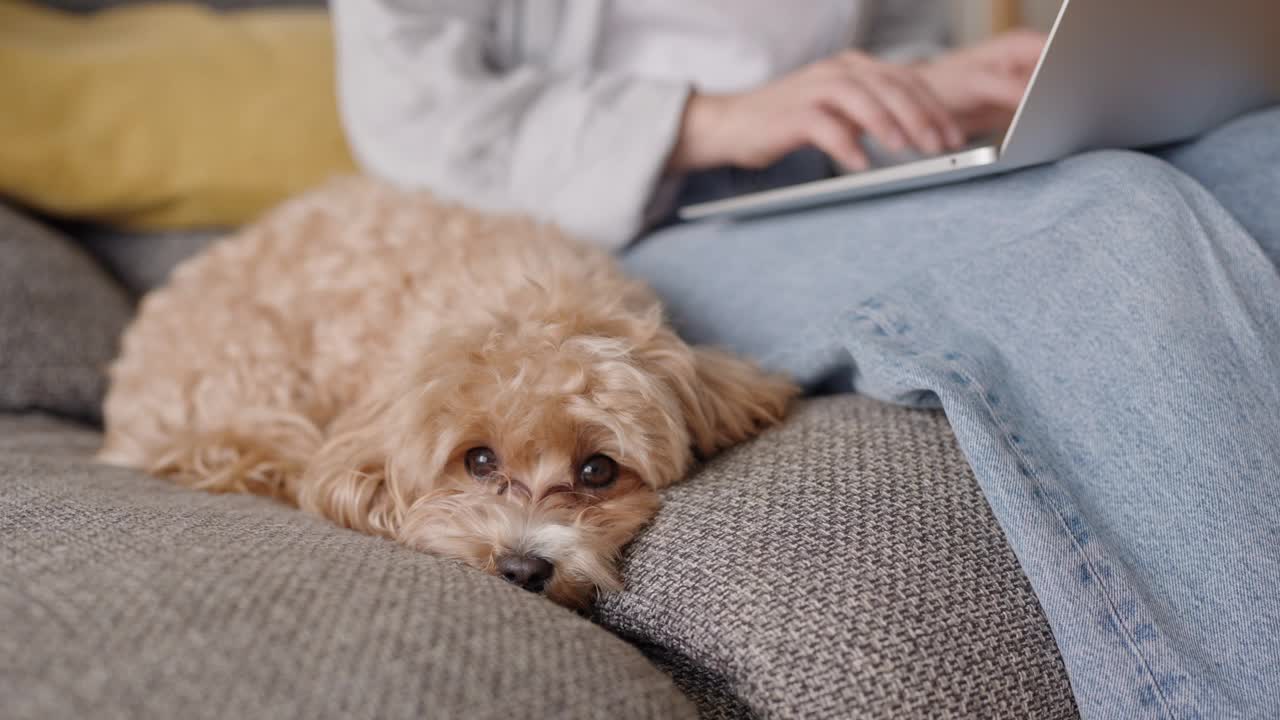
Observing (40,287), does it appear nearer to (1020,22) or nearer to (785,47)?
(785,47)

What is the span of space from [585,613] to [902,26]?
5.60 feet

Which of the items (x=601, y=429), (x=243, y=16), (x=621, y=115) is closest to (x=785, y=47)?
(x=621, y=115)

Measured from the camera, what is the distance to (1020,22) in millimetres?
2840

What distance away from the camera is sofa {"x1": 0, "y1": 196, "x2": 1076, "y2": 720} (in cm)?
66

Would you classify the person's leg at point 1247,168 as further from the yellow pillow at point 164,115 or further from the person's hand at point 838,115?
the yellow pillow at point 164,115

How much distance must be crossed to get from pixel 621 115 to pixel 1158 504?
100 centimetres

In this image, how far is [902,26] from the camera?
217 cm

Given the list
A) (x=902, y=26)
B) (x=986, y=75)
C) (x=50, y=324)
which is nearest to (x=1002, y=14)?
(x=902, y=26)

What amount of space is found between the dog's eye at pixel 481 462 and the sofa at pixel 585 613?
0.65 feet

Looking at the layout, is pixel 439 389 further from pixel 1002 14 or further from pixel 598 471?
pixel 1002 14

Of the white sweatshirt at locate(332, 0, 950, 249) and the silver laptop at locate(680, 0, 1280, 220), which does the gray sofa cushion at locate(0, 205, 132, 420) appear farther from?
the silver laptop at locate(680, 0, 1280, 220)

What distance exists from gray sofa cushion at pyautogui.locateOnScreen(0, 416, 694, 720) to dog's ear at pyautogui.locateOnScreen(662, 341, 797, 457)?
0.36 m

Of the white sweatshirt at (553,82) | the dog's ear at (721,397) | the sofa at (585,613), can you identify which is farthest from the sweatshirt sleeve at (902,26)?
the sofa at (585,613)

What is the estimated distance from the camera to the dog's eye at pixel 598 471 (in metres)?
1.17
